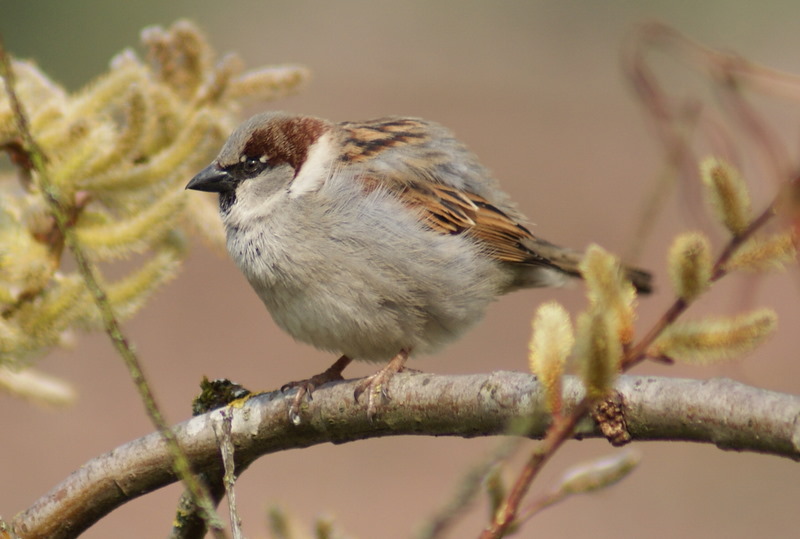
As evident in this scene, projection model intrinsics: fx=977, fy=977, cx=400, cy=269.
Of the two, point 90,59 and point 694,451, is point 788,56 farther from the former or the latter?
point 90,59

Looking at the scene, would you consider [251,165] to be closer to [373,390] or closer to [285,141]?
[285,141]

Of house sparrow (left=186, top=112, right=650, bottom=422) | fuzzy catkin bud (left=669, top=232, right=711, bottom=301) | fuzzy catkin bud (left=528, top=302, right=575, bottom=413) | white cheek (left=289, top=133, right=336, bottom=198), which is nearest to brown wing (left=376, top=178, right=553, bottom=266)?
house sparrow (left=186, top=112, right=650, bottom=422)

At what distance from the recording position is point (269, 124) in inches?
135

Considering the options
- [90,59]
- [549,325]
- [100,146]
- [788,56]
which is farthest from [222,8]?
[549,325]

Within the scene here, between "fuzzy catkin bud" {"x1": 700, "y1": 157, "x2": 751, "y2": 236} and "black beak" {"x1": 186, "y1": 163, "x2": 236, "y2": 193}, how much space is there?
248cm

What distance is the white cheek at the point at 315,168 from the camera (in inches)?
128

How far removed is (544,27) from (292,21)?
3.54 meters

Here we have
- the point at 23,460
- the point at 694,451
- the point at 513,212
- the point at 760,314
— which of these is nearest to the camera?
the point at 760,314

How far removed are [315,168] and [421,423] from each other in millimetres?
1515

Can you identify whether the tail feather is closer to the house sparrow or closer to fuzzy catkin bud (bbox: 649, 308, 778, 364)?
the house sparrow

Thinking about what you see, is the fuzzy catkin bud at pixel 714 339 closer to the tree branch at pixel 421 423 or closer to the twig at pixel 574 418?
the twig at pixel 574 418

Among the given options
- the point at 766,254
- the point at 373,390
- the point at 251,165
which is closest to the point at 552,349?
the point at 766,254

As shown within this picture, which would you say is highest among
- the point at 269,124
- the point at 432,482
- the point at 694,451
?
the point at 269,124

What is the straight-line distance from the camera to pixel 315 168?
10.9 feet
